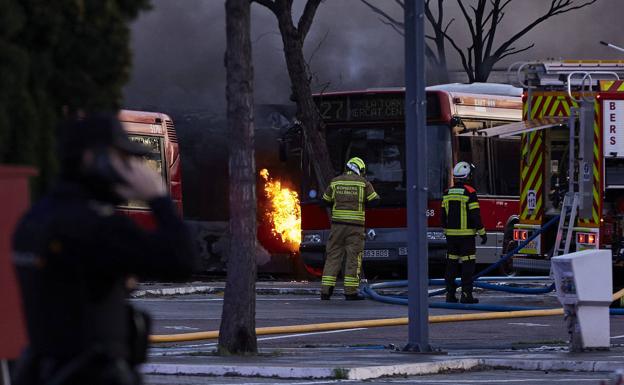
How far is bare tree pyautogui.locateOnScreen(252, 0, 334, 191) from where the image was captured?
22.9 m

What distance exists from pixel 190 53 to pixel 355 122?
8.31 meters

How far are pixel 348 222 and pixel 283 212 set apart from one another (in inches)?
253

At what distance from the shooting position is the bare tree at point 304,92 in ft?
75.3

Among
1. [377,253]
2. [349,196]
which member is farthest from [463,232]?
[377,253]

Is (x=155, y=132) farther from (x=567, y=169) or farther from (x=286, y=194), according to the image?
(x=567, y=169)

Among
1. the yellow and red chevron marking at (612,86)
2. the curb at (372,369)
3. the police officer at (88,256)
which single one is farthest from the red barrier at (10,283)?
the yellow and red chevron marking at (612,86)

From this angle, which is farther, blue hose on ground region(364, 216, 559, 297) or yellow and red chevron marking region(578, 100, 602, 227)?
blue hose on ground region(364, 216, 559, 297)

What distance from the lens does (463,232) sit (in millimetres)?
17922

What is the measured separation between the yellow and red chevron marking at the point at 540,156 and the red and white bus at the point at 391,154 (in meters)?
3.29

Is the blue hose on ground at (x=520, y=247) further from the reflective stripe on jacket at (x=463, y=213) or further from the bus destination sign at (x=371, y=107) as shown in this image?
the bus destination sign at (x=371, y=107)

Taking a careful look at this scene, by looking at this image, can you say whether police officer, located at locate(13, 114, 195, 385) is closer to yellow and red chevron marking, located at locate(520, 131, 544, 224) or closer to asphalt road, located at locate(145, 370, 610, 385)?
asphalt road, located at locate(145, 370, 610, 385)

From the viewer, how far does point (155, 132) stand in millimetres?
24125

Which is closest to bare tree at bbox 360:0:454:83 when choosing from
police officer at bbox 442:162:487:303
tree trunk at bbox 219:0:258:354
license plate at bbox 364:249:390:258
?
license plate at bbox 364:249:390:258

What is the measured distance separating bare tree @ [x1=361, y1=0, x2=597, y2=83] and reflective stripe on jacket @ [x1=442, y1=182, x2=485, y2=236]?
16353 millimetres
